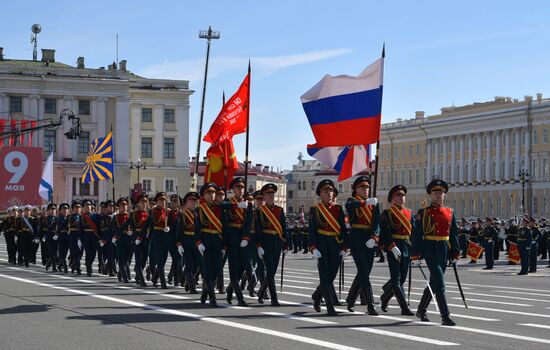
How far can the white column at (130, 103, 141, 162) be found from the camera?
102188 mm

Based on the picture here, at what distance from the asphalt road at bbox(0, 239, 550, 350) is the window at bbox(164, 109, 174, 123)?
81836 mm

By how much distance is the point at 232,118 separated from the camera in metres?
23.5

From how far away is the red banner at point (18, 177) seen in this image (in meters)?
42.4

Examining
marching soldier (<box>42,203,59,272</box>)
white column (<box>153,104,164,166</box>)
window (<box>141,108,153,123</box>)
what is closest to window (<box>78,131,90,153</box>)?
window (<box>141,108,153,123</box>)

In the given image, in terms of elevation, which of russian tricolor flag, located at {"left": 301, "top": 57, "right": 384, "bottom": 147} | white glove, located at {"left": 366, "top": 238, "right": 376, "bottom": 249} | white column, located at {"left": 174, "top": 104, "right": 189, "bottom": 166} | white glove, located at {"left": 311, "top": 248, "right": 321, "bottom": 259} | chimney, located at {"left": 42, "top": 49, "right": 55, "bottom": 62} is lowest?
white glove, located at {"left": 311, "top": 248, "right": 321, "bottom": 259}

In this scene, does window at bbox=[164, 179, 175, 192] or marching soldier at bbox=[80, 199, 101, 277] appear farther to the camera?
window at bbox=[164, 179, 175, 192]

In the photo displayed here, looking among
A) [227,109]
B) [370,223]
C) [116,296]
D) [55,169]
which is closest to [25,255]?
[227,109]

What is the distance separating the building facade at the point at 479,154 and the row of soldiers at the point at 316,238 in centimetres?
Answer: 8793

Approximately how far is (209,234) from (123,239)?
6551 millimetres

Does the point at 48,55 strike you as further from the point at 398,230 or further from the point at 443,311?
the point at 443,311

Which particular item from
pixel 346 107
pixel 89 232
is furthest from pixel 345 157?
pixel 89 232

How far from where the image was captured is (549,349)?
1171 cm

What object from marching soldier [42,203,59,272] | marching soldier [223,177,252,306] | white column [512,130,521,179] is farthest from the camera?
white column [512,130,521,179]

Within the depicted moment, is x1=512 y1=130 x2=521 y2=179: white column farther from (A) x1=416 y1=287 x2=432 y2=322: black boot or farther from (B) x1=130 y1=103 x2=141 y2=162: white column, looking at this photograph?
(A) x1=416 y1=287 x2=432 y2=322: black boot
